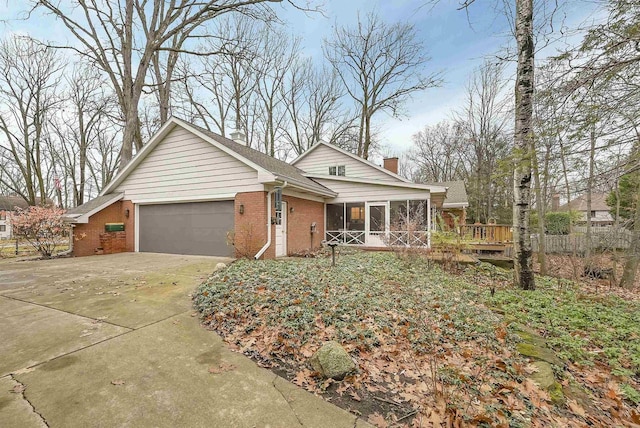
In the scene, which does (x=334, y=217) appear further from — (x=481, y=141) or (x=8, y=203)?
(x=8, y=203)

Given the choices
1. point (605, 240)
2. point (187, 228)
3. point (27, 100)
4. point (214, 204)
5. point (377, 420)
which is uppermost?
point (27, 100)

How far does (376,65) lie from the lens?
1944 cm

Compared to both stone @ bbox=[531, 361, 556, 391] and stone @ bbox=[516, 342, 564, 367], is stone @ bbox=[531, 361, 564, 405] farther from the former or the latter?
stone @ bbox=[516, 342, 564, 367]

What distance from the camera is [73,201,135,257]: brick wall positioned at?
9.73m

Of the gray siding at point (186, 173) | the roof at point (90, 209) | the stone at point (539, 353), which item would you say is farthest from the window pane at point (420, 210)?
the roof at point (90, 209)

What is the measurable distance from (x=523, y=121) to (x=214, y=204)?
8.85 meters

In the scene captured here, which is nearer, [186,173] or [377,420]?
[377,420]

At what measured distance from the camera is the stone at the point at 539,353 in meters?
3.08

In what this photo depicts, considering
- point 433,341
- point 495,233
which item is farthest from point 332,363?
point 495,233

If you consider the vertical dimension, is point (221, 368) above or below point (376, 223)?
below

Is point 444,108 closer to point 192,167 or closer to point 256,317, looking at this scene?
point 192,167

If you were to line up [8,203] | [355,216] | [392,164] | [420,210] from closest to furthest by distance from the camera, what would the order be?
[420,210]
[355,216]
[392,164]
[8,203]

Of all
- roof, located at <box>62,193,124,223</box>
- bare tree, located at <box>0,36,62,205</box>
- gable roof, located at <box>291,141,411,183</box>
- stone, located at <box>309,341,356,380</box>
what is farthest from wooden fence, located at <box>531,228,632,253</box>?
A: bare tree, located at <box>0,36,62,205</box>

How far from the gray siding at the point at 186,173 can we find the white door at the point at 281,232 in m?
1.42
